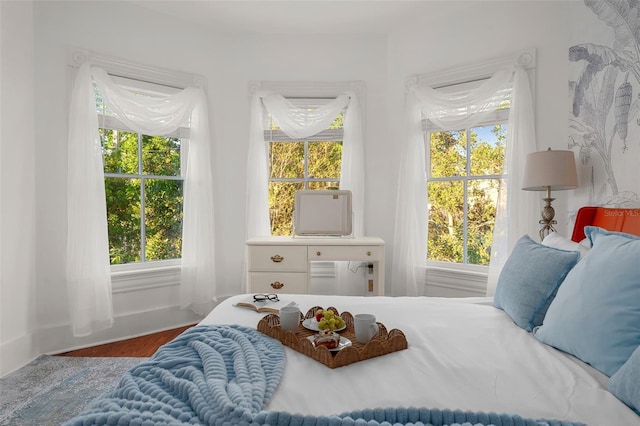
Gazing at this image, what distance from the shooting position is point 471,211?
331 centimetres

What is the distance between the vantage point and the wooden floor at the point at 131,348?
2766mm

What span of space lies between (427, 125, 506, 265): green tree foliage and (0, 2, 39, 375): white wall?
319cm

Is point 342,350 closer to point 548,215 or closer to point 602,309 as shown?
point 602,309

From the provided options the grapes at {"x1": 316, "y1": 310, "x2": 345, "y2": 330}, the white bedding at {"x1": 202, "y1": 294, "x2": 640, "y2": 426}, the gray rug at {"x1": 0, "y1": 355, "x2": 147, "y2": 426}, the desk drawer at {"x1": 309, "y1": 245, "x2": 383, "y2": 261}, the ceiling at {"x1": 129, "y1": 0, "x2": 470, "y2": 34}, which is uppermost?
the ceiling at {"x1": 129, "y1": 0, "x2": 470, "y2": 34}

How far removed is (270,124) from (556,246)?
8.98 feet

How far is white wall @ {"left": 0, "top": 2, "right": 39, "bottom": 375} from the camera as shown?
2416 mm

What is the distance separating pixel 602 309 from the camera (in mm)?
1034

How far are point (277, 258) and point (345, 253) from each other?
541 millimetres

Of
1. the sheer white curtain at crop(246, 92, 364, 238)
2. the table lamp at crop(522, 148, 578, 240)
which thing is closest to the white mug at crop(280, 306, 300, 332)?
the table lamp at crop(522, 148, 578, 240)

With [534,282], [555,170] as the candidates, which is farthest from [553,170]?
[534,282]

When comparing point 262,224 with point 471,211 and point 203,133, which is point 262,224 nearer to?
point 203,133

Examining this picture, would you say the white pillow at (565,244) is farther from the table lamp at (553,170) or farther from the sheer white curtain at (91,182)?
the sheer white curtain at (91,182)

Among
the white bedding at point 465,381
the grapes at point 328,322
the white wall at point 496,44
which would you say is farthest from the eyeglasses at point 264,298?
the white wall at point 496,44

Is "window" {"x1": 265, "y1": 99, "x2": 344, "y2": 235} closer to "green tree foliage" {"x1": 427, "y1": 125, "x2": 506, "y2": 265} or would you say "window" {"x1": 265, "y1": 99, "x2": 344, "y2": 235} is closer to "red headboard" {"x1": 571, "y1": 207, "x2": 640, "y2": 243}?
"green tree foliage" {"x1": 427, "y1": 125, "x2": 506, "y2": 265}
